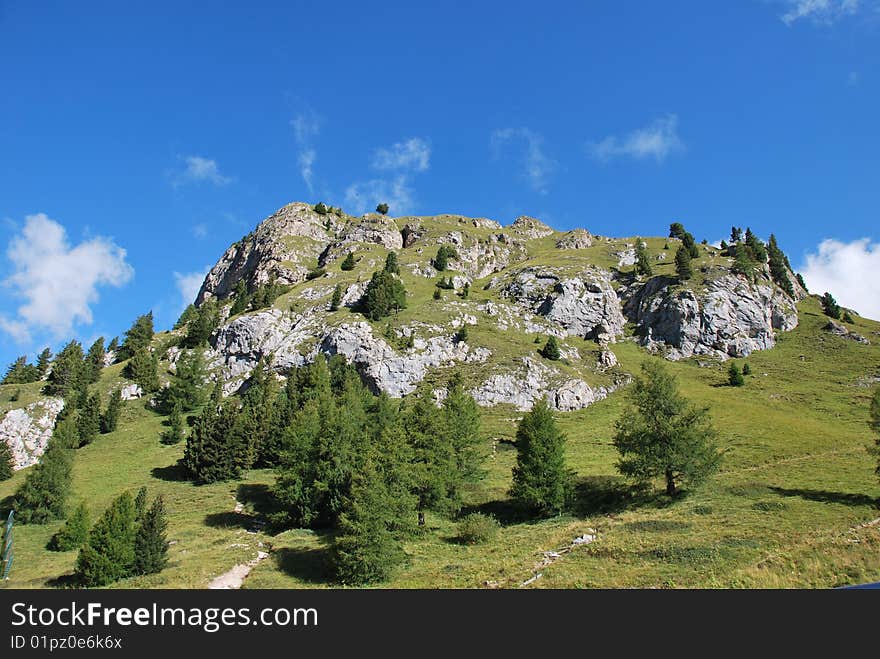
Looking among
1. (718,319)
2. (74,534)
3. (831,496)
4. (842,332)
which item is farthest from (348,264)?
(842,332)

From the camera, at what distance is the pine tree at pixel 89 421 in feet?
251

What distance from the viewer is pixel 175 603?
11.6 metres

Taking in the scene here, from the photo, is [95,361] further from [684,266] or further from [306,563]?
[684,266]

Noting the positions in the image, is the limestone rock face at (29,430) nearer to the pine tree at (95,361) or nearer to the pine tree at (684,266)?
the pine tree at (95,361)

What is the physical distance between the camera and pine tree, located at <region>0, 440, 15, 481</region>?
66.9 meters

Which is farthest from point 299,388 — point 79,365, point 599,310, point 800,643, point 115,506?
point 599,310

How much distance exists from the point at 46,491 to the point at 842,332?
522 ft

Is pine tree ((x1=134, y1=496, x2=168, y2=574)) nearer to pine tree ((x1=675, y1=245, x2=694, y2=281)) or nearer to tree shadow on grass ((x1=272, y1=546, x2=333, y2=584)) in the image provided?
tree shadow on grass ((x1=272, y1=546, x2=333, y2=584))

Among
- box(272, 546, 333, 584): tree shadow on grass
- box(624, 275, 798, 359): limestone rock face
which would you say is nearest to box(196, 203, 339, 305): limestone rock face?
box(624, 275, 798, 359): limestone rock face

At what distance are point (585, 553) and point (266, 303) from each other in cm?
11601

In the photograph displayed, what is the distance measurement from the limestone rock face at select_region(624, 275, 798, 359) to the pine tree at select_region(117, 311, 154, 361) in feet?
447

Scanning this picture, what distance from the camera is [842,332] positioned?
110188mm

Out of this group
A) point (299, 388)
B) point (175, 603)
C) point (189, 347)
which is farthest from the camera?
point (189, 347)

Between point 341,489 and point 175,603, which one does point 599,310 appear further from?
point 175,603
